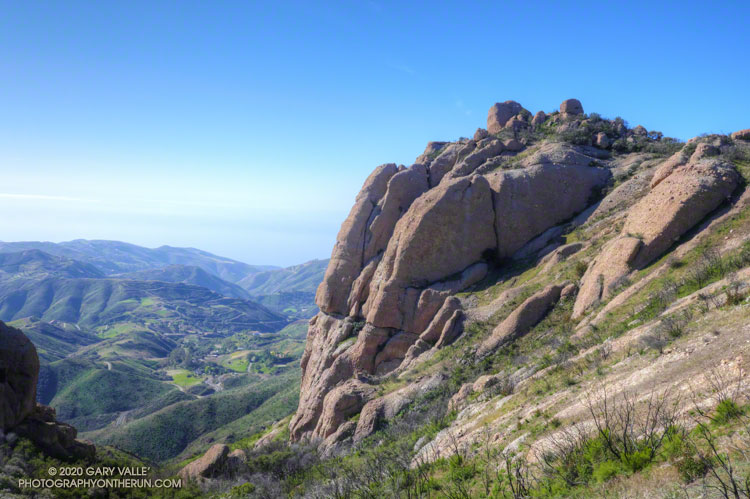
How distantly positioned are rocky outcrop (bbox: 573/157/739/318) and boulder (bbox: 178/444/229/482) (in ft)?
102

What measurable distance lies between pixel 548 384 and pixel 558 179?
28359 millimetres

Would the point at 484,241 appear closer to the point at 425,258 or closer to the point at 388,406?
the point at 425,258

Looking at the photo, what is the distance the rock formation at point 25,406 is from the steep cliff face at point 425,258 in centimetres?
1853

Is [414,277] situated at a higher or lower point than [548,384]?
higher

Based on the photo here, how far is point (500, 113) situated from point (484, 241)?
3172 cm

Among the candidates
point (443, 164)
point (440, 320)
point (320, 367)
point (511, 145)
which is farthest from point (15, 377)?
point (511, 145)

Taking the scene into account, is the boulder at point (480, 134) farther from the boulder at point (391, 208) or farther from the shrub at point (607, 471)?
the shrub at point (607, 471)

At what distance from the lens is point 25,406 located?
29.6 m

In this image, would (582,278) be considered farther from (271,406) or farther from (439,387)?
(271,406)

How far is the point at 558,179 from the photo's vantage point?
3897 cm

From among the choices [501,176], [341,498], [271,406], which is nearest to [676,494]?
[341,498]

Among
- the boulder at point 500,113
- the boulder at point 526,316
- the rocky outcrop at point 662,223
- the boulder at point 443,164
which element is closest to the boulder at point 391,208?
the boulder at point 443,164

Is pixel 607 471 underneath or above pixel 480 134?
underneath

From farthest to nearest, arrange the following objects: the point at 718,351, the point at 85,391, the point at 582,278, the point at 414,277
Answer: the point at 85,391 < the point at 414,277 < the point at 582,278 < the point at 718,351
